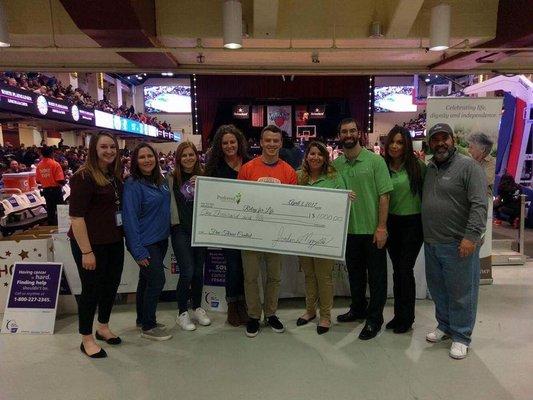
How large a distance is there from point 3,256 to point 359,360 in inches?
119

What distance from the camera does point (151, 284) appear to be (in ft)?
8.95

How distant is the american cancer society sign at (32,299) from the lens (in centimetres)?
298

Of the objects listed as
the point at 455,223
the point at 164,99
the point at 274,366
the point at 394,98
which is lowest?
the point at 274,366

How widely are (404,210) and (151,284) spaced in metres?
1.91

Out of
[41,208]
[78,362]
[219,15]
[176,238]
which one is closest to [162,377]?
[78,362]

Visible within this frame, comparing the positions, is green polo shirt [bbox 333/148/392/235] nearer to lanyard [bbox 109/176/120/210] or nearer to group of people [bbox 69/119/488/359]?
group of people [bbox 69/119/488/359]

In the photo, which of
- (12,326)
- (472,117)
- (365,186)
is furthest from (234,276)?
(472,117)

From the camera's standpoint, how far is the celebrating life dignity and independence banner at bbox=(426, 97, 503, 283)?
396 centimetres

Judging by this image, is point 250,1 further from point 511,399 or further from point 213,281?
point 511,399

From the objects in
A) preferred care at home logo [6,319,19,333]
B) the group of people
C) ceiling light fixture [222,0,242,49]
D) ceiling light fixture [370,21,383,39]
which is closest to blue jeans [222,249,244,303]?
the group of people

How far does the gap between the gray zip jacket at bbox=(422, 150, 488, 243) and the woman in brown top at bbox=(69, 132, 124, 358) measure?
6.95 ft

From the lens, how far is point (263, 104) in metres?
9.70

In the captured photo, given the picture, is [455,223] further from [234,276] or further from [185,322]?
[185,322]

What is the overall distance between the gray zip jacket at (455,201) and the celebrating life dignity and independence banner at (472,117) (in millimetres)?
1625
